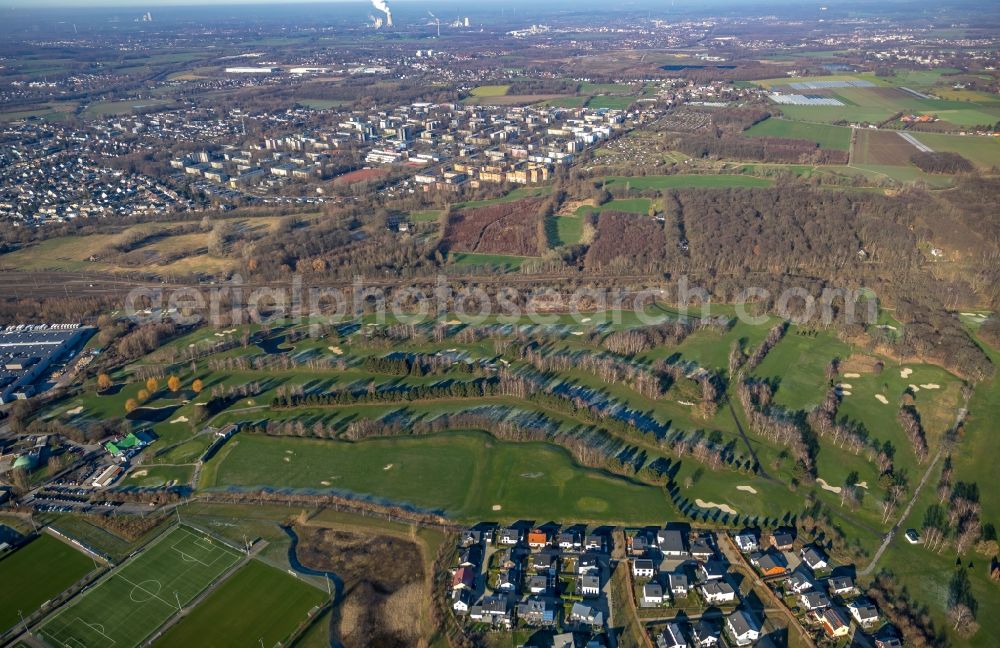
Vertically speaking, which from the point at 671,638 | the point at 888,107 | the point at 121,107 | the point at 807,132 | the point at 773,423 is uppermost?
the point at 121,107

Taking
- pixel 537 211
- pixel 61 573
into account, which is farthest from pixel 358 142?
pixel 61 573

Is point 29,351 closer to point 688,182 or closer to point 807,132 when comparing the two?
point 688,182

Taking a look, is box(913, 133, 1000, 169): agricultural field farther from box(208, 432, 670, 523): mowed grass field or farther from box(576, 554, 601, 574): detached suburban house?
box(576, 554, 601, 574): detached suburban house

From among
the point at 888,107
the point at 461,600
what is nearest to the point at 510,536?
the point at 461,600

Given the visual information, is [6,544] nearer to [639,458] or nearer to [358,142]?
[639,458]

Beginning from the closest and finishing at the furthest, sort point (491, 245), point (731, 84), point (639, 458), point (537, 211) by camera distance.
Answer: point (639, 458), point (491, 245), point (537, 211), point (731, 84)
